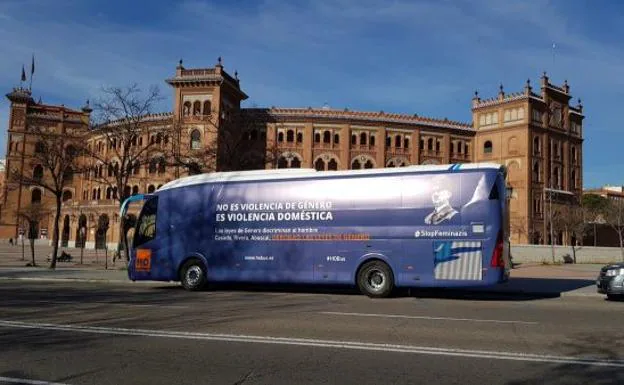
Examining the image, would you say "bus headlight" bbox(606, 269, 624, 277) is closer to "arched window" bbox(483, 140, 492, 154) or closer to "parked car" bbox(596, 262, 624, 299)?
"parked car" bbox(596, 262, 624, 299)

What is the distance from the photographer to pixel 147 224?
62.0 ft

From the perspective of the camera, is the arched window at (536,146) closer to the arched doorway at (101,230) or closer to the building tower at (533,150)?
the building tower at (533,150)

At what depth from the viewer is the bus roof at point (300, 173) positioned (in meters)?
15.4

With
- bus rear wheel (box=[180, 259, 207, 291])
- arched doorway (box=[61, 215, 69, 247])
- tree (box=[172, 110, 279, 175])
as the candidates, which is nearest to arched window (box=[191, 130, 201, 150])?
tree (box=[172, 110, 279, 175])

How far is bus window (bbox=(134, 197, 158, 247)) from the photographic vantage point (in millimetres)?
18766

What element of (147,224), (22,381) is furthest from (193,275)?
(22,381)

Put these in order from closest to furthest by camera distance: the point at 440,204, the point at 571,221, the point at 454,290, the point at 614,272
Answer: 1. the point at 440,204
2. the point at 614,272
3. the point at 454,290
4. the point at 571,221

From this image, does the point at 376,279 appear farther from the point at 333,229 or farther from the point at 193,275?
the point at 193,275

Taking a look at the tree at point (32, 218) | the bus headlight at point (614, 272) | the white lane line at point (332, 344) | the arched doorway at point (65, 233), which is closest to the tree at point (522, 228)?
the tree at point (32, 218)

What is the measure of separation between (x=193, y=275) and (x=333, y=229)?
4894mm

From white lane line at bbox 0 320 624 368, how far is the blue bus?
7598 mm

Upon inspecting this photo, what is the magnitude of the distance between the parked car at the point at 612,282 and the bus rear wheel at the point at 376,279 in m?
5.82

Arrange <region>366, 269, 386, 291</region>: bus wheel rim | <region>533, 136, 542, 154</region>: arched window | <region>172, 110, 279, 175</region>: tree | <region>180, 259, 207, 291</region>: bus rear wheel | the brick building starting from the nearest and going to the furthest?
1. <region>366, 269, 386, 291</region>: bus wheel rim
2. <region>180, 259, 207, 291</region>: bus rear wheel
3. <region>172, 110, 279, 175</region>: tree
4. the brick building
5. <region>533, 136, 542, 154</region>: arched window

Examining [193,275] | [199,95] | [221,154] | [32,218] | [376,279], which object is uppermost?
[199,95]
